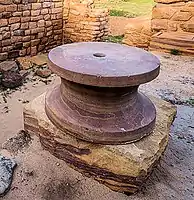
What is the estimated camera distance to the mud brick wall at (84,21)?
614 centimetres

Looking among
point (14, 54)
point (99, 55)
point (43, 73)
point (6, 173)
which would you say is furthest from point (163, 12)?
point (6, 173)

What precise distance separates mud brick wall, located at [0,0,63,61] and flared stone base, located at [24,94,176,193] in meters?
3.81

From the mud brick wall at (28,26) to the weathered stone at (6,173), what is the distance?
12.8 feet

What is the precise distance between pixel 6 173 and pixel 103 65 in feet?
3.00

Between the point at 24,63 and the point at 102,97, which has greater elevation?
the point at 102,97

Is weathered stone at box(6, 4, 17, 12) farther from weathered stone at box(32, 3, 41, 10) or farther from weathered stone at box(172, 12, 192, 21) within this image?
weathered stone at box(172, 12, 192, 21)

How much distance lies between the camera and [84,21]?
6246 mm

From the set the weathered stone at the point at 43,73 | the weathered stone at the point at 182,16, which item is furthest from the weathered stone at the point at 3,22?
the weathered stone at the point at 182,16

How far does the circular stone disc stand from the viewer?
1.62 metres

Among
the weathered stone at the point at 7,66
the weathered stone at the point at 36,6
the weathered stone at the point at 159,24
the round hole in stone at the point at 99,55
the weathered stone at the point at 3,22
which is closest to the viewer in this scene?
the round hole in stone at the point at 99,55

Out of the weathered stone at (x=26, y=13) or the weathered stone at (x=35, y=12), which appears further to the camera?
the weathered stone at (x=35, y=12)

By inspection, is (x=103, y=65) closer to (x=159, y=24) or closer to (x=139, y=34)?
(x=159, y=24)

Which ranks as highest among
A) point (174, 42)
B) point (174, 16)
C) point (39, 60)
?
point (174, 16)

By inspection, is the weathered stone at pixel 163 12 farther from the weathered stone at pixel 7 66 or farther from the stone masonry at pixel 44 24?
the weathered stone at pixel 7 66
